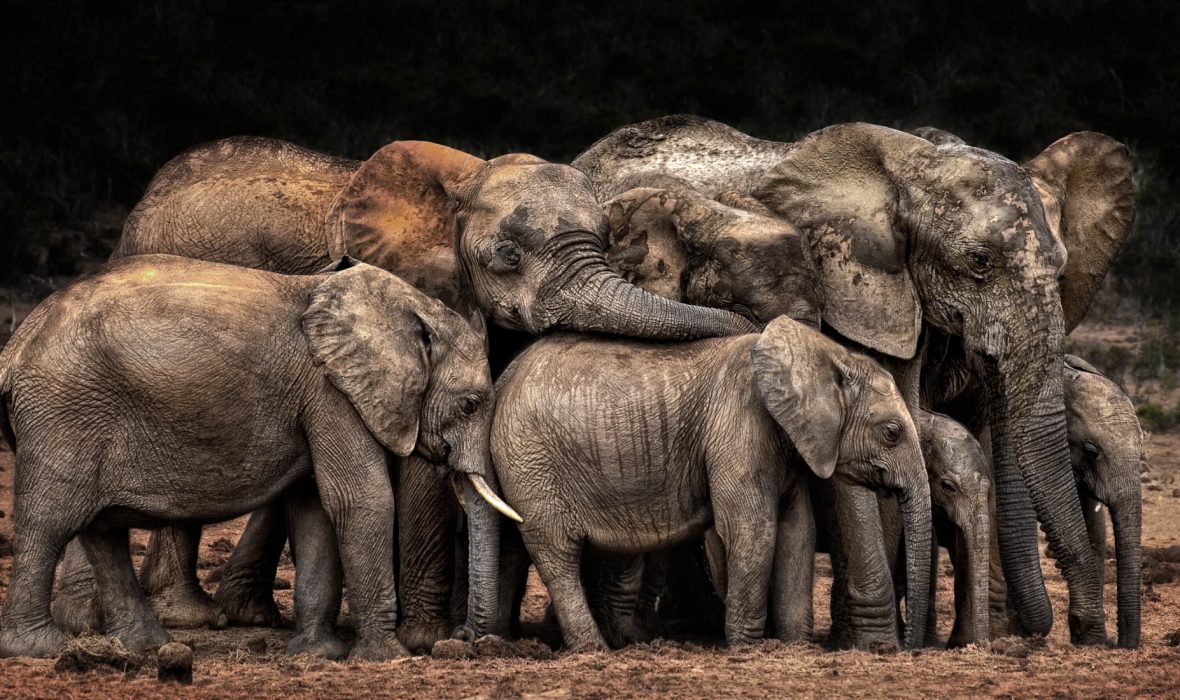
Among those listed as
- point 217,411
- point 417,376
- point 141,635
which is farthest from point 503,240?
point 141,635

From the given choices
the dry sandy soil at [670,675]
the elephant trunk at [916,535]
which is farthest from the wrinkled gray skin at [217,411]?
the elephant trunk at [916,535]

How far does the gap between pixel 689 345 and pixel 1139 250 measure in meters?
10.8

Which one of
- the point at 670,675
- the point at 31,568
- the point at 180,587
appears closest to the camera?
the point at 670,675

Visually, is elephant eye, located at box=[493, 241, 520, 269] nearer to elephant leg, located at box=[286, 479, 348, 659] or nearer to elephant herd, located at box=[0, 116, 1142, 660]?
elephant herd, located at box=[0, 116, 1142, 660]

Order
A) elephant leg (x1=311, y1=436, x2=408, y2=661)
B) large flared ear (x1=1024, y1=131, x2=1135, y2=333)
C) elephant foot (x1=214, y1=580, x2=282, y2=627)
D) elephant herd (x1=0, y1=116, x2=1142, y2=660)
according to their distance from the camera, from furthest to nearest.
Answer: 1. large flared ear (x1=1024, y1=131, x2=1135, y2=333)
2. elephant foot (x1=214, y1=580, x2=282, y2=627)
3. elephant leg (x1=311, y1=436, x2=408, y2=661)
4. elephant herd (x1=0, y1=116, x2=1142, y2=660)

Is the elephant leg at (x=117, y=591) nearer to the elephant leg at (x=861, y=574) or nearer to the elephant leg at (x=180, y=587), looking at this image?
the elephant leg at (x=180, y=587)

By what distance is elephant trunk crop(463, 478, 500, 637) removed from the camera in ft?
27.9

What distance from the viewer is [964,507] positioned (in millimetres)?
8906

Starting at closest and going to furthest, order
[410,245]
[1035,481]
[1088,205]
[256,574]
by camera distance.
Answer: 1. [1035,481]
2. [410,245]
3. [256,574]
4. [1088,205]

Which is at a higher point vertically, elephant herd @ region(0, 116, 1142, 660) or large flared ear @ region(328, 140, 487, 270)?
large flared ear @ region(328, 140, 487, 270)

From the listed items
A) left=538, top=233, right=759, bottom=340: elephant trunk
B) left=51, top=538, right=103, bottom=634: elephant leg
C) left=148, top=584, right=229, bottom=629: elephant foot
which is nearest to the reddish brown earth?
left=51, top=538, right=103, bottom=634: elephant leg

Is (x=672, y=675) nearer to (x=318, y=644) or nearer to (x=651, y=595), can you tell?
(x=318, y=644)

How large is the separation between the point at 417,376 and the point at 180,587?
1911mm

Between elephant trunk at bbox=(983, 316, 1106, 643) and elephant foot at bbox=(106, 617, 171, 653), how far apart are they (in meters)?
3.41
